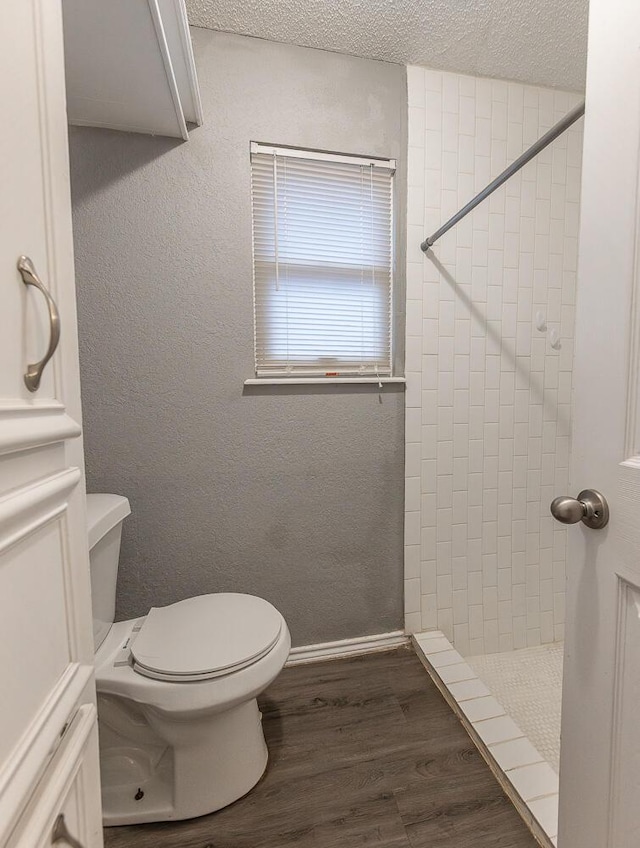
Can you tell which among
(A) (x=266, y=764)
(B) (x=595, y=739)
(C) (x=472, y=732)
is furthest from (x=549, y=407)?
(A) (x=266, y=764)

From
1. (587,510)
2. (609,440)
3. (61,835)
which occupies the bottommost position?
(61,835)

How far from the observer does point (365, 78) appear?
1.55 metres

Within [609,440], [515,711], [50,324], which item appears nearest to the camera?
[50,324]

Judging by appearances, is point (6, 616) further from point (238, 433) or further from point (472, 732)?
point (472, 732)

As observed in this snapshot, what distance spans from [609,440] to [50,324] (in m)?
0.77

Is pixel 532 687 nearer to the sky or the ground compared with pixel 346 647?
nearer to the ground

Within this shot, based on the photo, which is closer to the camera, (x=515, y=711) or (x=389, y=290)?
(x=515, y=711)

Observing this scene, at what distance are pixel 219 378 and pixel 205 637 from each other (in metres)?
0.86

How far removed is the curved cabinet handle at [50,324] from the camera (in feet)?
1.43

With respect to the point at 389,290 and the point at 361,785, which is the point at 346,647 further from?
the point at 389,290

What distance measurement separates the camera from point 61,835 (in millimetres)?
482

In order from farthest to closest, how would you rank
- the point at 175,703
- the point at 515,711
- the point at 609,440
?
the point at 515,711 < the point at 175,703 < the point at 609,440

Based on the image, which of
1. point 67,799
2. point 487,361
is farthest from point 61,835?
point 487,361

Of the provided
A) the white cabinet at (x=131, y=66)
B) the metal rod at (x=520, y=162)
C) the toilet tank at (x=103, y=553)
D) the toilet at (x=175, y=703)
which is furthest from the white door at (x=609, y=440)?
the toilet tank at (x=103, y=553)
